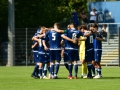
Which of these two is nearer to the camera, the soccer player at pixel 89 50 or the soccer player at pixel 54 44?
the soccer player at pixel 54 44

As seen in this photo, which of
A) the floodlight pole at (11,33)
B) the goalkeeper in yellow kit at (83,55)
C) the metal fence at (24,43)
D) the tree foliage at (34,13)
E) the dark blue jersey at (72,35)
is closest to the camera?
the dark blue jersey at (72,35)

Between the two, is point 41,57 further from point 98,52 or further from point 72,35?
point 98,52

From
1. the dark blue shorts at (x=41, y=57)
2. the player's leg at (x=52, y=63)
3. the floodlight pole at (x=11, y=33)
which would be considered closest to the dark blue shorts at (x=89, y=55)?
the player's leg at (x=52, y=63)

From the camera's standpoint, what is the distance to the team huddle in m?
25.1

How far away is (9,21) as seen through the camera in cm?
4338

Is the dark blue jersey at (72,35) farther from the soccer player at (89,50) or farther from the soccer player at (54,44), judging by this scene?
the soccer player at (89,50)

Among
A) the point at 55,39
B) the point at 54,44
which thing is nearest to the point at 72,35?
the point at 55,39

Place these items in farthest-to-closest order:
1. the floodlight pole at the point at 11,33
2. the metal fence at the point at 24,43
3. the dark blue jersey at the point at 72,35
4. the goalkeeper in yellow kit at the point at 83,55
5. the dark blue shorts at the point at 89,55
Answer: the metal fence at the point at 24,43, the floodlight pole at the point at 11,33, the goalkeeper in yellow kit at the point at 83,55, the dark blue shorts at the point at 89,55, the dark blue jersey at the point at 72,35

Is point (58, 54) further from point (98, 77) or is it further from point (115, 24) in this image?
point (115, 24)

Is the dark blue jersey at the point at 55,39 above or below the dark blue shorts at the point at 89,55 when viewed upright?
above

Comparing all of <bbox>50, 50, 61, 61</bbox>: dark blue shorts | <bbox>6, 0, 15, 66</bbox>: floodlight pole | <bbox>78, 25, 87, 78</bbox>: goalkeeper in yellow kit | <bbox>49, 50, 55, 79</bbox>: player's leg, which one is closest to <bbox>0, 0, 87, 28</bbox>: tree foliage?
<bbox>6, 0, 15, 66</bbox>: floodlight pole

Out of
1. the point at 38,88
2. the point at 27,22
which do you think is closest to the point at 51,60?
the point at 38,88

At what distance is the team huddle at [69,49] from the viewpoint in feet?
82.3

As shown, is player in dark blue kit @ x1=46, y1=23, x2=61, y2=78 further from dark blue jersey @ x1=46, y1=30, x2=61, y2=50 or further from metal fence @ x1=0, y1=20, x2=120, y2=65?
metal fence @ x1=0, y1=20, x2=120, y2=65
